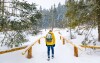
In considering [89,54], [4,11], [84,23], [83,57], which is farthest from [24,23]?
[84,23]

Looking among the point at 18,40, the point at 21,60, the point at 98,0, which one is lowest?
the point at 21,60

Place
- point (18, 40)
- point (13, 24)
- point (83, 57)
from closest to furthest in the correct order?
point (13, 24) → point (18, 40) → point (83, 57)

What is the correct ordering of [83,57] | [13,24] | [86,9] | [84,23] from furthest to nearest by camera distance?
[84,23]
[86,9]
[83,57]
[13,24]

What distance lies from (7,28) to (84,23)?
25.8ft

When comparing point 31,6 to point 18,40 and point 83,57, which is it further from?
point 83,57

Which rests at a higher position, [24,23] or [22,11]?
[22,11]

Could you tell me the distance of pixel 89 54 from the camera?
14.8m

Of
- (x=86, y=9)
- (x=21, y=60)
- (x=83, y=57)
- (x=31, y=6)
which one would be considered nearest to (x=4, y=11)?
(x=31, y=6)

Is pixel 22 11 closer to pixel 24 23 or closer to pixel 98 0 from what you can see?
pixel 24 23

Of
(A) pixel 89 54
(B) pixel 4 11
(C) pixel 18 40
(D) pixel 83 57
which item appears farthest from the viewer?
(A) pixel 89 54

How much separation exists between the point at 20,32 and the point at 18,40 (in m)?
0.57

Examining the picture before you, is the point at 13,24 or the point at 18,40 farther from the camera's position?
the point at 18,40

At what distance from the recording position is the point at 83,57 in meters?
13.8

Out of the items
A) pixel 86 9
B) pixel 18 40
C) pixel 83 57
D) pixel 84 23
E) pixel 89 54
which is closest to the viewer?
pixel 18 40
